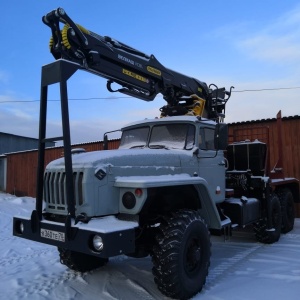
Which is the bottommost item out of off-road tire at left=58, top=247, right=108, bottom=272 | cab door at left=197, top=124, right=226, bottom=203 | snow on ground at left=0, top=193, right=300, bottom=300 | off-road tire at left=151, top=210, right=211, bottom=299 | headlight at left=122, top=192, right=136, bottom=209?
snow on ground at left=0, top=193, right=300, bottom=300

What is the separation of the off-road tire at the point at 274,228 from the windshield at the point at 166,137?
3.08 metres

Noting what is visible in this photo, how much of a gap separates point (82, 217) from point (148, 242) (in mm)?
1131

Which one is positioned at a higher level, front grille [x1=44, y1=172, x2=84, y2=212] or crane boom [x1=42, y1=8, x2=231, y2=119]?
crane boom [x1=42, y1=8, x2=231, y2=119]

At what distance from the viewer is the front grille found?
12.9 ft

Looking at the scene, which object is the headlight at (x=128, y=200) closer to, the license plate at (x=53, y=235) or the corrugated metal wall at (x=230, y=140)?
the license plate at (x=53, y=235)

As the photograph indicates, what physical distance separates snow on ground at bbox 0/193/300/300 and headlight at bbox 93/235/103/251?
39.0 inches

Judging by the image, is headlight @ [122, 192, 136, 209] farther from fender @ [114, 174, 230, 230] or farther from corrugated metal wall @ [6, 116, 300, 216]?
corrugated metal wall @ [6, 116, 300, 216]

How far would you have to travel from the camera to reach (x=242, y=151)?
766 cm

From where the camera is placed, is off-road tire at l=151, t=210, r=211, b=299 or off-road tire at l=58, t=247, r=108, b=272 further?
off-road tire at l=58, t=247, r=108, b=272

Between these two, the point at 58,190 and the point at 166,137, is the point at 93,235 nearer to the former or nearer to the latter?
the point at 58,190

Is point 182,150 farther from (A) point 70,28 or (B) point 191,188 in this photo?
(A) point 70,28

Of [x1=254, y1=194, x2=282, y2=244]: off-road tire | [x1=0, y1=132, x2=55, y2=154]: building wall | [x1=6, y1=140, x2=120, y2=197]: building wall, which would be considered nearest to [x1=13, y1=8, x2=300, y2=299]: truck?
[x1=254, y1=194, x2=282, y2=244]: off-road tire

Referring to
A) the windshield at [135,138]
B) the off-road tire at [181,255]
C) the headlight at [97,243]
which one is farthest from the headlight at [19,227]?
the windshield at [135,138]

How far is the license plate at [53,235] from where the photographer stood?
150 inches
